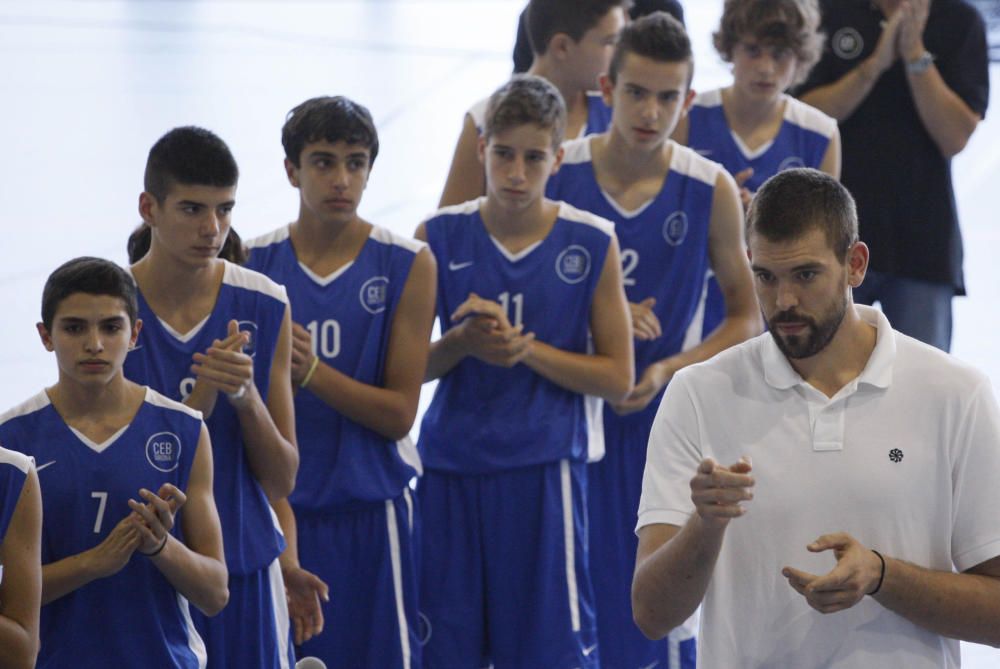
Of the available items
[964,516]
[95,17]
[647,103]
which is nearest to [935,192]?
[647,103]

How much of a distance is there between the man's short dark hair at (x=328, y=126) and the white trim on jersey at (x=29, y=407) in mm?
1090

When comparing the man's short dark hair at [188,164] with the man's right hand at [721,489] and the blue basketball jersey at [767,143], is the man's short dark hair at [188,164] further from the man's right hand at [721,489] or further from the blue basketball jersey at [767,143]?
the blue basketball jersey at [767,143]

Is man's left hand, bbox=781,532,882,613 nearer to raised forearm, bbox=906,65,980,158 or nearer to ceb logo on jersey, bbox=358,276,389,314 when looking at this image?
ceb logo on jersey, bbox=358,276,389,314

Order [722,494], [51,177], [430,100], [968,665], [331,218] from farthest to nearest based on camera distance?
[430,100] → [51,177] → [968,665] → [331,218] → [722,494]

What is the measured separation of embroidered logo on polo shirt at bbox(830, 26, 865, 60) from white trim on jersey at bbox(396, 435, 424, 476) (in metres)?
2.41

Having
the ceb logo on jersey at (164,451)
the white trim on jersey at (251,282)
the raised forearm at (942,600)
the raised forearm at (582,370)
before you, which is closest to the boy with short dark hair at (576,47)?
the raised forearm at (582,370)

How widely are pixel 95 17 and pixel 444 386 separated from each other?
1614 centimetres

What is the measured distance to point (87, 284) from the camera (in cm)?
361

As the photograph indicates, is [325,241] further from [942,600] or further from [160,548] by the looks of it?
[942,600]

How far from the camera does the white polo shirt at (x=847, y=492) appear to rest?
284 centimetres

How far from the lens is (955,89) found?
6.02 meters

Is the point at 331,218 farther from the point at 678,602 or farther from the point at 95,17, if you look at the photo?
the point at 95,17

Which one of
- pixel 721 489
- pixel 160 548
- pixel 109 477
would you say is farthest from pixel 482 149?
pixel 721 489

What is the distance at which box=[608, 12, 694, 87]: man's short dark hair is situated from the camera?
5070mm
